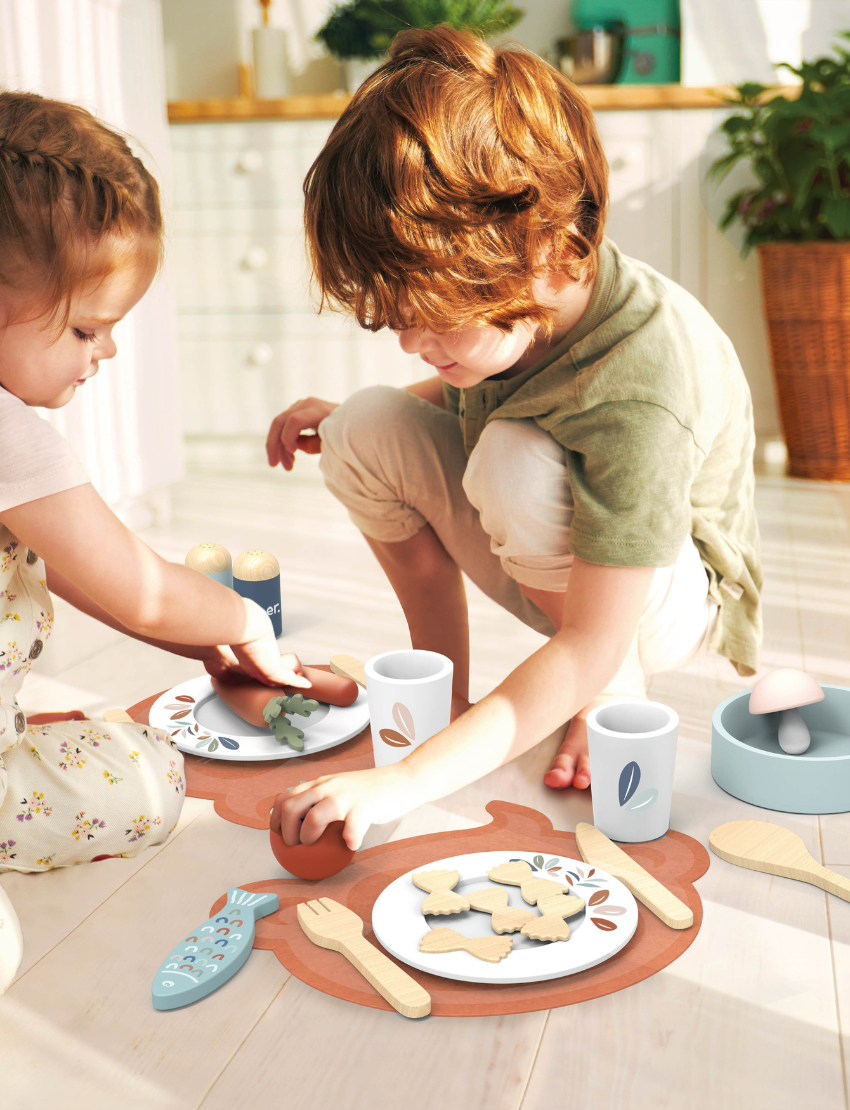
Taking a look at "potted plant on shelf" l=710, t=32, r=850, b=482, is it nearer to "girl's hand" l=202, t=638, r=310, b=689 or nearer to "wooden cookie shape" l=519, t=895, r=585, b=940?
"girl's hand" l=202, t=638, r=310, b=689

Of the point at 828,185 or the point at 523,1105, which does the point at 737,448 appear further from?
the point at 828,185

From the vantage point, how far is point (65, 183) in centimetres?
71

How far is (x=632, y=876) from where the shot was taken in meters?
0.75

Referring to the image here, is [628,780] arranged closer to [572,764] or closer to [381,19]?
[572,764]

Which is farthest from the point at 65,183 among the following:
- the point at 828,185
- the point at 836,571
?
the point at 828,185

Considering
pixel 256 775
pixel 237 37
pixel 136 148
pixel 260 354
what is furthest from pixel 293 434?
pixel 237 37

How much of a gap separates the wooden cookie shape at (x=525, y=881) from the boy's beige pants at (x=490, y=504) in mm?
268

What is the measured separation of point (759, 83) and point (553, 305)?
5.67 feet

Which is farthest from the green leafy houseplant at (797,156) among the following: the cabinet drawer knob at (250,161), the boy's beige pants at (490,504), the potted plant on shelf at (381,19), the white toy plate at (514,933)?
the white toy plate at (514,933)

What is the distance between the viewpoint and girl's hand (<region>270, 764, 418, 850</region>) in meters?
0.70

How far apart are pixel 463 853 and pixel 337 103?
1924 mm

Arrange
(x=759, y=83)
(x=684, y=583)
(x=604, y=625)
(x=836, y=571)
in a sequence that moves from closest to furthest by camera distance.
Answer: (x=604, y=625) → (x=684, y=583) → (x=836, y=571) → (x=759, y=83)

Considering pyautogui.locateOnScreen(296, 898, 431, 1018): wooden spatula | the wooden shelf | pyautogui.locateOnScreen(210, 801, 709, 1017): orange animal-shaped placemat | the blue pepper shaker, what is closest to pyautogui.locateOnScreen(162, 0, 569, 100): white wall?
the wooden shelf

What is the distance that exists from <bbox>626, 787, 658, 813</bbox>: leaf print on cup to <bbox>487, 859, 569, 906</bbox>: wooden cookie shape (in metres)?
0.11
